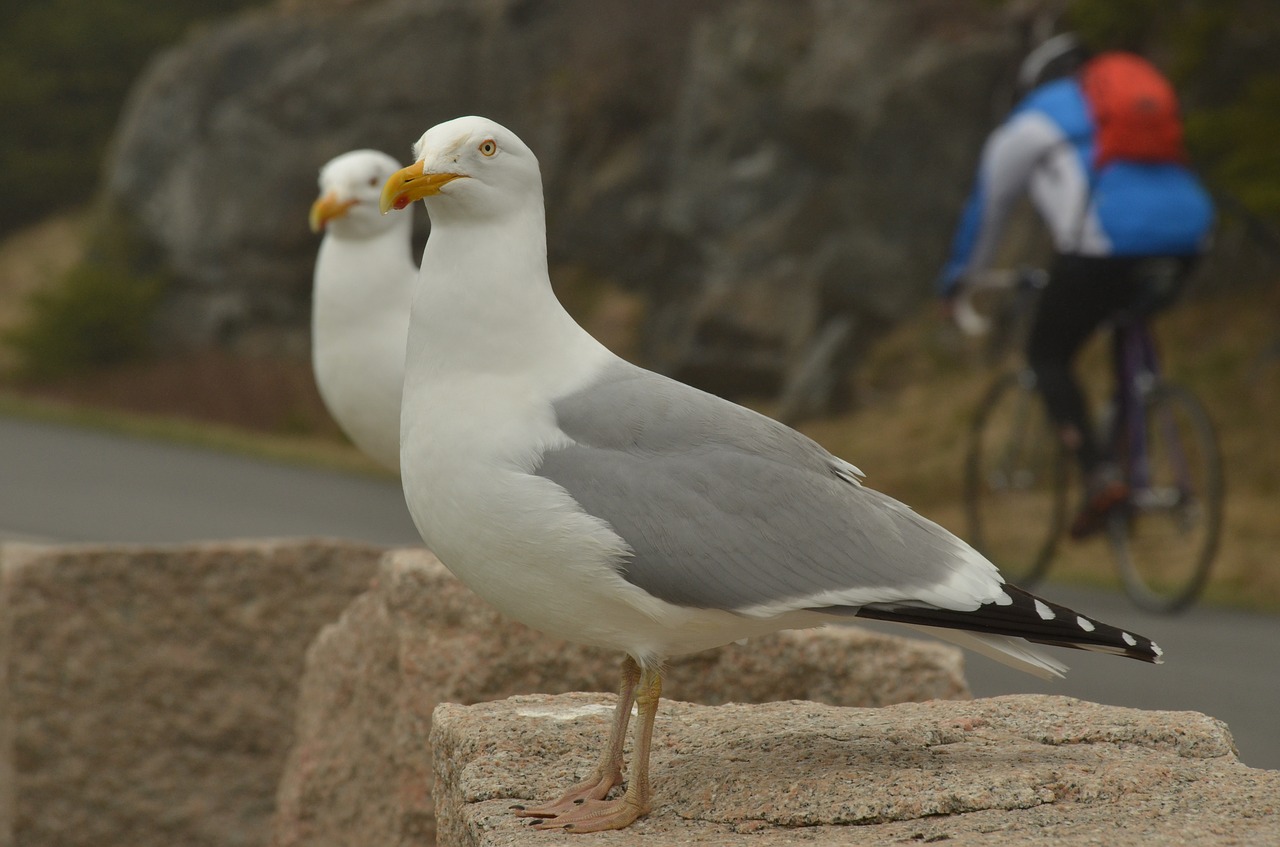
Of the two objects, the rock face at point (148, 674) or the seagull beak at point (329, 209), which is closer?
the seagull beak at point (329, 209)

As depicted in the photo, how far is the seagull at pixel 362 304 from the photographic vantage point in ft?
15.6

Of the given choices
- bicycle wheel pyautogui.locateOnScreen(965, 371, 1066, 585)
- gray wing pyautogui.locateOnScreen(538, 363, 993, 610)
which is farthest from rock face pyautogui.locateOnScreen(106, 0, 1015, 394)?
gray wing pyautogui.locateOnScreen(538, 363, 993, 610)

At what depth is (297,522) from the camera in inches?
373

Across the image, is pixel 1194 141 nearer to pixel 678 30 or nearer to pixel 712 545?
pixel 678 30

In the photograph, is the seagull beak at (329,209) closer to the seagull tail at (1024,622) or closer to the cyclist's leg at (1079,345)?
the seagull tail at (1024,622)

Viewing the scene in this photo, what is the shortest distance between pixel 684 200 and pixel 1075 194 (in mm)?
7139

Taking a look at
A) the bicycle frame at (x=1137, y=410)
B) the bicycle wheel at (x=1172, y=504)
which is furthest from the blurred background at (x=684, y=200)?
the bicycle frame at (x=1137, y=410)

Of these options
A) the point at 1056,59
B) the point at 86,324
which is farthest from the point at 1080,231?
the point at 86,324

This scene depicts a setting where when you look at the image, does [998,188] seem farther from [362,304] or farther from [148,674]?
[148,674]

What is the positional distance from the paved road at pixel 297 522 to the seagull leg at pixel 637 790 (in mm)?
3159

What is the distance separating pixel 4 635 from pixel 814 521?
3.41 meters

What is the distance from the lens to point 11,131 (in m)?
21.6

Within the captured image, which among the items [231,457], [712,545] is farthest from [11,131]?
[712,545]

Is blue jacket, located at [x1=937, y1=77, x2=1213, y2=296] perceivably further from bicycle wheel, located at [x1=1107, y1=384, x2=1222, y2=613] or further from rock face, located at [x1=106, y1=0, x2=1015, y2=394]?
rock face, located at [x1=106, y1=0, x2=1015, y2=394]
